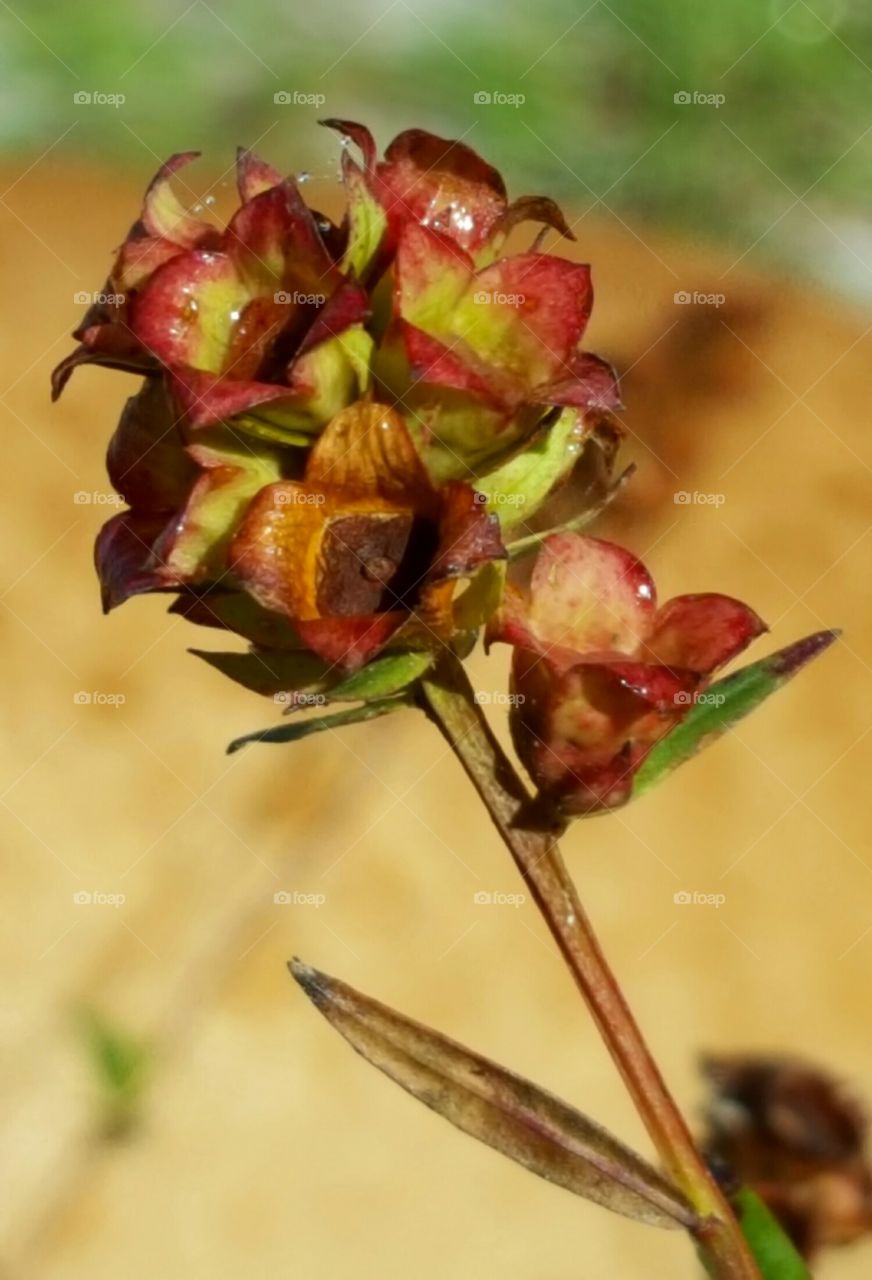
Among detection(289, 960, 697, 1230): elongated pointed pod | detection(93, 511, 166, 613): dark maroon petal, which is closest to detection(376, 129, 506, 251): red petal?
detection(93, 511, 166, 613): dark maroon petal

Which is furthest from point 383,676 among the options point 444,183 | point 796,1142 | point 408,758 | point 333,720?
point 408,758

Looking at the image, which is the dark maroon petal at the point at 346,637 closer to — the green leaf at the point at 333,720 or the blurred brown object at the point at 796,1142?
the green leaf at the point at 333,720

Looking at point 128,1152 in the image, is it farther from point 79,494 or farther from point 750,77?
point 750,77

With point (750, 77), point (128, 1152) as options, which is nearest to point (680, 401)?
point (750, 77)

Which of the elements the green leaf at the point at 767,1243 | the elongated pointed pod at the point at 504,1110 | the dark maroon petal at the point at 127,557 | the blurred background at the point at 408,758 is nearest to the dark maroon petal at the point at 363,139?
the dark maroon petal at the point at 127,557

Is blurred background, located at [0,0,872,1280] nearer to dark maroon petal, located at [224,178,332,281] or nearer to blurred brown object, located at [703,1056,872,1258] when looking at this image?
blurred brown object, located at [703,1056,872,1258]
